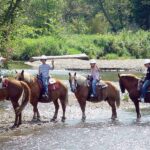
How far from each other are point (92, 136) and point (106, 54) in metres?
48.4

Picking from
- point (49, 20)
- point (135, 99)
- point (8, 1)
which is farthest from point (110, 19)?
point (135, 99)

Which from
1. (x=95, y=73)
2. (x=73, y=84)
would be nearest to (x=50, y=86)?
(x=73, y=84)

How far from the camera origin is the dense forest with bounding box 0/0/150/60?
2850 cm

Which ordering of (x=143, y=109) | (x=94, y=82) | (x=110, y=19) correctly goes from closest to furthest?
(x=94, y=82), (x=143, y=109), (x=110, y=19)

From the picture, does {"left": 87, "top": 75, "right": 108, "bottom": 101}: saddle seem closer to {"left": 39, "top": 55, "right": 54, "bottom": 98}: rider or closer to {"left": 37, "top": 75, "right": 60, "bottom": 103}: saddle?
{"left": 37, "top": 75, "right": 60, "bottom": 103}: saddle

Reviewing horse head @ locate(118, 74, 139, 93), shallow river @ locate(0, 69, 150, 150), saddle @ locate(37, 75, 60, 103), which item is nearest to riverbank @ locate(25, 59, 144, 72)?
horse head @ locate(118, 74, 139, 93)

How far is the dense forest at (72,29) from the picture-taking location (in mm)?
28500

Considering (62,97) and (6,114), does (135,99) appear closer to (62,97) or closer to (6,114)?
(62,97)

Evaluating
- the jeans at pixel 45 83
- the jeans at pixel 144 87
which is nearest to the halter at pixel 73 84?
the jeans at pixel 45 83

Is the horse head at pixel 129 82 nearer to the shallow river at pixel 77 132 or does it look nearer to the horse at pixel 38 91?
the shallow river at pixel 77 132

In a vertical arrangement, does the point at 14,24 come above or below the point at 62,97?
above

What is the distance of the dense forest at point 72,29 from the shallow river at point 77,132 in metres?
6.75

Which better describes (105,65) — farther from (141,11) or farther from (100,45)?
(141,11)

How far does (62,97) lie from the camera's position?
69.7 feet
